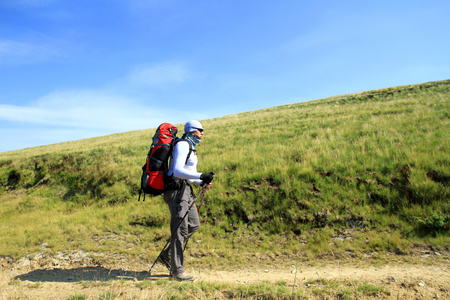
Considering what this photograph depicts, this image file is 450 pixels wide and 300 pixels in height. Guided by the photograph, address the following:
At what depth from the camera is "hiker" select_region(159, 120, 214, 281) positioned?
4.34 metres

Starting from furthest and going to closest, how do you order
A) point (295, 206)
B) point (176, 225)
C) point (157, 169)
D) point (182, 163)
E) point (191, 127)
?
point (295, 206) → point (191, 127) → point (176, 225) → point (157, 169) → point (182, 163)

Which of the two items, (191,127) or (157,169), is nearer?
(157,169)

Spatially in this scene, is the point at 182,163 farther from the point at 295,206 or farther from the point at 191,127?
the point at 295,206

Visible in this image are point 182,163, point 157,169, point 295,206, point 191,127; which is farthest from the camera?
point 295,206

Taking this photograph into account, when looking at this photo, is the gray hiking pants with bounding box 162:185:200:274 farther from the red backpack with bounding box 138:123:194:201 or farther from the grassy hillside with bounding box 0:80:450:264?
the grassy hillside with bounding box 0:80:450:264

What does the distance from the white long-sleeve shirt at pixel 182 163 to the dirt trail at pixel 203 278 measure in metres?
1.81

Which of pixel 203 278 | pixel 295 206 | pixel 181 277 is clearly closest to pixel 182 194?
pixel 181 277

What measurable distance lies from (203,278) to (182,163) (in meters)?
2.29

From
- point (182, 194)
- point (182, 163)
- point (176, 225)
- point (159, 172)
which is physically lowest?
point (176, 225)

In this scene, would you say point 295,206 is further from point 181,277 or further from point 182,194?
point 181,277

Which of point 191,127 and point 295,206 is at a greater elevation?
point 191,127

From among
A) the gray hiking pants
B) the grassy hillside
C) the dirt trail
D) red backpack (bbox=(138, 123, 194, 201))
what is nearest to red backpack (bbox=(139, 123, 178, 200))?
red backpack (bbox=(138, 123, 194, 201))

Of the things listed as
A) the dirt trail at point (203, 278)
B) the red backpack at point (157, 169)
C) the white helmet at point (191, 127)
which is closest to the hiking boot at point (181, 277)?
the dirt trail at point (203, 278)

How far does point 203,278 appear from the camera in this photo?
480 cm
